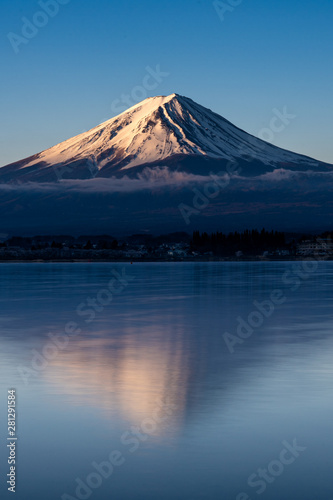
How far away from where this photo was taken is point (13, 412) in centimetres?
1226

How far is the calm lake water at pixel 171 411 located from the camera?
877cm

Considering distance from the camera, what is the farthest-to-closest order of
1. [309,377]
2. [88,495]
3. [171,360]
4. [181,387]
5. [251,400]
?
1. [171,360]
2. [309,377]
3. [181,387]
4. [251,400]
5. [88,495]

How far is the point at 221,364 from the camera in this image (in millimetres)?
17469

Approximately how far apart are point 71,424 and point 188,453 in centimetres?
246

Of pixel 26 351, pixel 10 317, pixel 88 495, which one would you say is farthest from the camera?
pixel 10 317

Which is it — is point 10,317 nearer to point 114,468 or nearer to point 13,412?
point 13,412

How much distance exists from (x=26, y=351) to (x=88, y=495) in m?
12.0

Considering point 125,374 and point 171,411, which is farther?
point 125,374

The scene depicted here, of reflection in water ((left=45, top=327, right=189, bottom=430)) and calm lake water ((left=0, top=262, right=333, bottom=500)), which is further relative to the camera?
reflection in water ((left=45, top=327, right=189, bottom=430))

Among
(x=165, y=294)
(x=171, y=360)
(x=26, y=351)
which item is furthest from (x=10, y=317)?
(x=165, y=294)

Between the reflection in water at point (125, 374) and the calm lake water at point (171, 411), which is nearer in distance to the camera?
the calm lake water at point (171, 411)

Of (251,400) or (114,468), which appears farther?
(251,400)

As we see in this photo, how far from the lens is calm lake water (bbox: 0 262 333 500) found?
877 cm

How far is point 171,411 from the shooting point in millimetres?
12117
